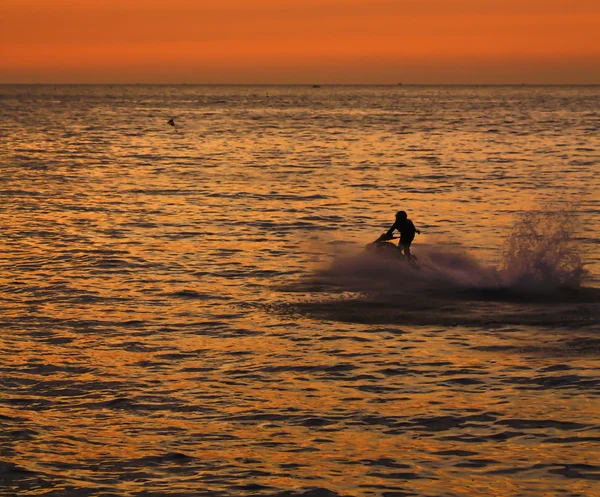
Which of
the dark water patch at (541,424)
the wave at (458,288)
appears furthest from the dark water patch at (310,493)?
the wave at (458,288)

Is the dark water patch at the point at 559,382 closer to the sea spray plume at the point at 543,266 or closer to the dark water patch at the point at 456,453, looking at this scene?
the dark water patch at the point at 456,453

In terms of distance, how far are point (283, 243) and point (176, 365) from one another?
14506 millimetres

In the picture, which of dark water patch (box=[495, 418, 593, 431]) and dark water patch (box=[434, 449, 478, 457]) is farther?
dark water patch (box=[495, 418, 593, 431])

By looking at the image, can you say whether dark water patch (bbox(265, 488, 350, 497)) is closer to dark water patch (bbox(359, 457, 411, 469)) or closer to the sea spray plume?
dark water patch (bbox(359, 457, 411, 469))

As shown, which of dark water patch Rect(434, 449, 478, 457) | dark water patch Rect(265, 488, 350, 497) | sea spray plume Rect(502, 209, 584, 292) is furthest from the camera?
sea spray plume Rect(502, 209, 584, 292)

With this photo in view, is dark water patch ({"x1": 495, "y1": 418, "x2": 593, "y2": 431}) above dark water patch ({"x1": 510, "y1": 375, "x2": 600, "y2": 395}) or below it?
below

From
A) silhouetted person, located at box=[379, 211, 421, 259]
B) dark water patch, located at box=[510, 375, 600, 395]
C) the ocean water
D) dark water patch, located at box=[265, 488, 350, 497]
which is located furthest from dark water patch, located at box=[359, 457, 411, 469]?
silhouetted person, located at box=[379, 211, 421, 259]

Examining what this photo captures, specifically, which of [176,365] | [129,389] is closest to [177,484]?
[129,389]

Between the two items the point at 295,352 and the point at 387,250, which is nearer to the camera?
the point at 295,352

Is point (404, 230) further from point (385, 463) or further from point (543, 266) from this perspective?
point (385, 463)

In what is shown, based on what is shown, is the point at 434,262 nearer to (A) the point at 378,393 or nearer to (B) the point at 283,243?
(B) the point at 283,243

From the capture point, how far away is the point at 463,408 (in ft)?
44.7

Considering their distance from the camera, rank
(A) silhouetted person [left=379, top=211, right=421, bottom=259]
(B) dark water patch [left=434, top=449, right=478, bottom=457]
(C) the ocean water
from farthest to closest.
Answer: (A) silhouetted person [left=379, top=211, right=421, bottom=259]
(B) dark water patch [left=434, top=449, right=478, bottom=457]
(C) the ocean water

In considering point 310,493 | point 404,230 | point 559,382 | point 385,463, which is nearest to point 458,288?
point 404,230
